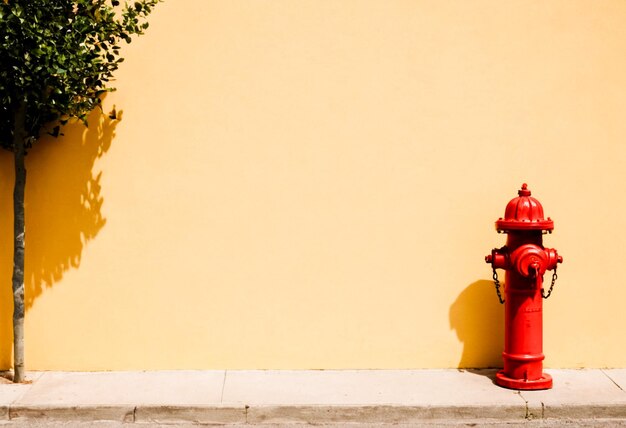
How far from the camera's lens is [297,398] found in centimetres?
603

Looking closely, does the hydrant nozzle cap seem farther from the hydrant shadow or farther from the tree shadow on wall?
the tree shadow on wall

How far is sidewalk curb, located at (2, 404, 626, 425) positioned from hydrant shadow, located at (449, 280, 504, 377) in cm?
94

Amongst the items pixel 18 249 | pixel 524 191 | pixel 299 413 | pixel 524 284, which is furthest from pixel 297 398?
pixel 18 249

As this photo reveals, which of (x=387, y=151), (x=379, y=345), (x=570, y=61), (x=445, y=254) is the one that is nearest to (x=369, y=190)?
(x=387, y=151)

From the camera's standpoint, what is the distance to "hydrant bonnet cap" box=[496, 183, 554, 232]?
6.09 metres

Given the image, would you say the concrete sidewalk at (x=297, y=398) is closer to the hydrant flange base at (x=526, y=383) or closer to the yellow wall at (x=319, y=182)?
the hydrant flange base at (x=526, y=383)

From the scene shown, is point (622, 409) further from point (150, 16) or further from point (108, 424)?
point (150, 16)

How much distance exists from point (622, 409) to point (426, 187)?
2099 mm

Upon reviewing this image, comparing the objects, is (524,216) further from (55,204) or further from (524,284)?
(55,204)

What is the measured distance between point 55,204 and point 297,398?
7.71 ft

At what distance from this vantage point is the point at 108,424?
19.0 ft

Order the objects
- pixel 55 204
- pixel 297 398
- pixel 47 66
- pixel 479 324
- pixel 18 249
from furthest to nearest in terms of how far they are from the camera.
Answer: pixel 479 324 → pixel 55 204 → pixel 18 249 → pixel 297 398 → pixel 47 66

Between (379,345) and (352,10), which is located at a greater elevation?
(352,10)

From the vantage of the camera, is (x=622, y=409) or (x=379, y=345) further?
(x=379, y=345)
